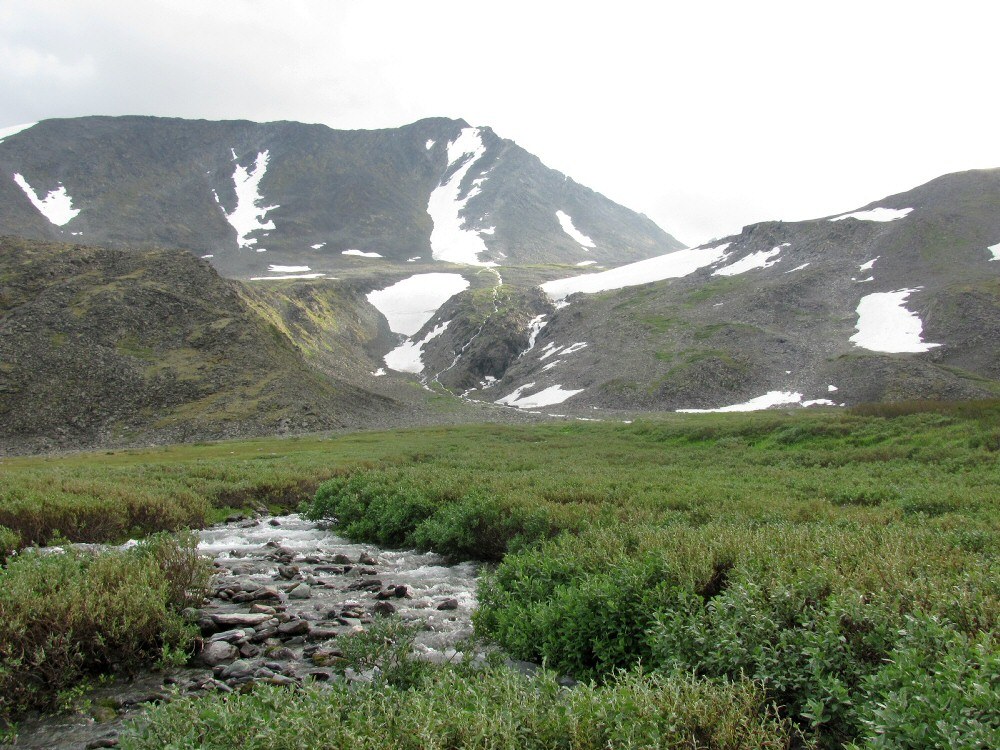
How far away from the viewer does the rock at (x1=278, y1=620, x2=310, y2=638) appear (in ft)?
35.5

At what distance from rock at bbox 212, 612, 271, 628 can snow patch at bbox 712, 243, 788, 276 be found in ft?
451

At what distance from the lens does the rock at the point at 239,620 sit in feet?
36.1

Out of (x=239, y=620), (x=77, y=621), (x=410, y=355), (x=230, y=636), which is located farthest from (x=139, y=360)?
(x=410, y=355)

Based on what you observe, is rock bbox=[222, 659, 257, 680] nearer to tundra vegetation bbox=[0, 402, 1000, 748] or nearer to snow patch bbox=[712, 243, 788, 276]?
tundra vegetation bbox=[0, 402, 1000, 748]

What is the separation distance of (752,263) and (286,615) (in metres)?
142

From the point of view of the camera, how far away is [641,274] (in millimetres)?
163875

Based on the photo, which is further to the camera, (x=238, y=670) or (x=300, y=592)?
(x=300, y=592)

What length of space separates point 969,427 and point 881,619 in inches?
1207

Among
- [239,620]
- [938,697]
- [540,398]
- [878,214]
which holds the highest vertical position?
[878,214]

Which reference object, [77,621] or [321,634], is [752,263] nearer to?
[321,634]

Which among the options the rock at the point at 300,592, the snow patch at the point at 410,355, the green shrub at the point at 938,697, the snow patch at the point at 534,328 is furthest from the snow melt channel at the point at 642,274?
the green shrub at the point at 938,697

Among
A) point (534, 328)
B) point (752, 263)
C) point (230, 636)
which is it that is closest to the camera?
point (230, 636)

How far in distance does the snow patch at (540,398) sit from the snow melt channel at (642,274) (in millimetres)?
57835

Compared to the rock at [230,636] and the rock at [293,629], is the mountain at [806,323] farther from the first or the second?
the rock at [230,636]
